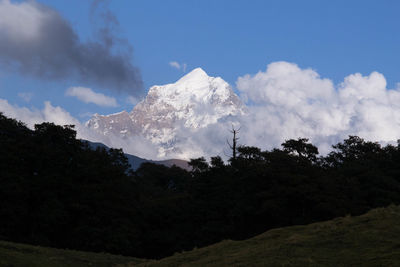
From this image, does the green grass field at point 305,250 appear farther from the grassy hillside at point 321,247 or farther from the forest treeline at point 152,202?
the forest treeline at point 152,202

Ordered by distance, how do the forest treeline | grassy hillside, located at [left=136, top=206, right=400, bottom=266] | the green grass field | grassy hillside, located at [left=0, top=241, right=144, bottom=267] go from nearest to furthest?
grassy hillside, located at [left=136, top=206, right=400, bottom=266] → the green grass field → grassy hillside, located at [left=0, top=241, right=144, bottom=267] → the forest treeline

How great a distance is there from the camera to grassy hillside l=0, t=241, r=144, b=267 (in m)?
25.0

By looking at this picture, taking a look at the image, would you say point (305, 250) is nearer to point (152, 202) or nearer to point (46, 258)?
point (46, 258)

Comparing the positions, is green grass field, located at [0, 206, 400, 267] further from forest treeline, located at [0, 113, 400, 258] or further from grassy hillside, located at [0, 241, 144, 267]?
forest treeline, located at [0, 113, 400, 258]

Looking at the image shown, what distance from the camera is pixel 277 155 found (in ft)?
203

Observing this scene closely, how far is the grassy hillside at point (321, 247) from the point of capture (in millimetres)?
18203

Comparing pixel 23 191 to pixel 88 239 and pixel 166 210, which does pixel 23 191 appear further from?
pixel 166 210

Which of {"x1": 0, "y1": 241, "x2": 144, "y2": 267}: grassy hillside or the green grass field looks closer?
the green grass field

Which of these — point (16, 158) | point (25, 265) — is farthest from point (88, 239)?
point (25, 265)

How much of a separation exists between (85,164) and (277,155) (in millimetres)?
24891

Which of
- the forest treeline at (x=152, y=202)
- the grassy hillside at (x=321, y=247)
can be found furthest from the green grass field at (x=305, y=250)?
the forest treeline at (x=152, y=202)

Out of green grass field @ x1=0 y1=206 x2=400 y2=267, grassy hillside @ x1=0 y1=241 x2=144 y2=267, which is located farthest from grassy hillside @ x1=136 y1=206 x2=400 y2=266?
grassy hillside @ x1=0 y1=241 x2=144 y2=267

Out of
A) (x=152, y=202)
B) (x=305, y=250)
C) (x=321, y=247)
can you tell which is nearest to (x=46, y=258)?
(x=305, y=250)

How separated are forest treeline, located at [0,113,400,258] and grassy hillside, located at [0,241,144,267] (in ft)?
65.7
